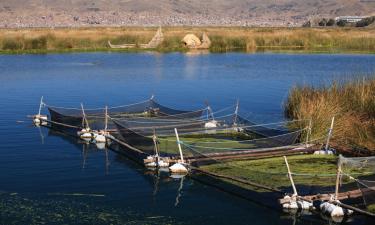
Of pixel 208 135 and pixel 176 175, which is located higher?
pixel 208 135

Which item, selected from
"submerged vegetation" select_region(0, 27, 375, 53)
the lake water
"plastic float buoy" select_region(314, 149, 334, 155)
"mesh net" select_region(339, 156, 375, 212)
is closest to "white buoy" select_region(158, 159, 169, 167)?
the lake water

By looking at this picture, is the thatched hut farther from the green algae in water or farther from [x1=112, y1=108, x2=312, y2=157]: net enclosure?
the green algae in water

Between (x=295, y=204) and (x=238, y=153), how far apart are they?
13.1 ft

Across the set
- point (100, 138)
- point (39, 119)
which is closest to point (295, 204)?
point (100, 138)

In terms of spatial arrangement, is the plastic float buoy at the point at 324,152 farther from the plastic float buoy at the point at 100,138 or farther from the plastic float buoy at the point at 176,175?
the plastic float buoy at the point at 100,138

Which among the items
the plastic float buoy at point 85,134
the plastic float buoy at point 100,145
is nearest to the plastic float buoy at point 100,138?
the plastic float buoy at point 100,145

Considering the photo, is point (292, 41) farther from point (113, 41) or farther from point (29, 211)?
point (29, 211)

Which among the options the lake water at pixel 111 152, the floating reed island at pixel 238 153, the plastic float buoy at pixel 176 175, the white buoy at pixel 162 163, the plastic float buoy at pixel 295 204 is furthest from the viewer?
the white buoy at pixel 162 163

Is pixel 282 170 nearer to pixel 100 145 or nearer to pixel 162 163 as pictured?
pixel 162 163

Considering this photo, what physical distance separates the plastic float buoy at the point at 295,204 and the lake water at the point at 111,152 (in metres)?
0.25

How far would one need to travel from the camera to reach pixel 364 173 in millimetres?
13875

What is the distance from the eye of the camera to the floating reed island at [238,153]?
42.1 ft

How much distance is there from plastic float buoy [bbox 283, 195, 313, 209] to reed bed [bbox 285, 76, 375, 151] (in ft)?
15.7

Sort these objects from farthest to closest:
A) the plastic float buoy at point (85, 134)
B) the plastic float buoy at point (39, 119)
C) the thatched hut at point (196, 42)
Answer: the thatched hut at point (196, 42) < the plastic float buoy at point (39, 119) < the plastic float buoy at point (85, 134)
